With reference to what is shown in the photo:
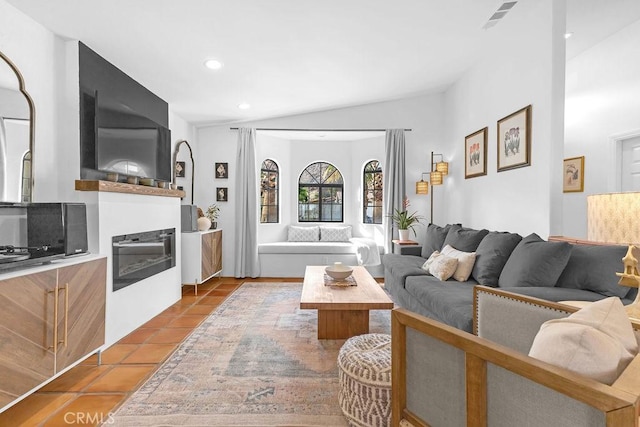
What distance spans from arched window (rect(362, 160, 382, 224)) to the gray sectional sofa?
2.88 m

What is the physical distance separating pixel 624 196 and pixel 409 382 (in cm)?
126

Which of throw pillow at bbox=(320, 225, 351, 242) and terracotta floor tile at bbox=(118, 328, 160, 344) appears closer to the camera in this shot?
terracotta floor tile at bbox=(118, 328, 160, 344)

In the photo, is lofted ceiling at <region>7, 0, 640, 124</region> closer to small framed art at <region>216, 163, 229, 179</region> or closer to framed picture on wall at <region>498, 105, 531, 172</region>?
framed picture on wall at <region>498, 105, 531, 172</region>

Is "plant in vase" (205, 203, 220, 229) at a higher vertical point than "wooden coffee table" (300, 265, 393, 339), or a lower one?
higher

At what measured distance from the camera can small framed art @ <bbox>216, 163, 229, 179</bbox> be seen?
17.9 ft

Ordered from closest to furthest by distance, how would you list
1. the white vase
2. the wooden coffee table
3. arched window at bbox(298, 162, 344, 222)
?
the wooden coffee table, the white vase, arched window at bbox(298, 162, 344, 222)

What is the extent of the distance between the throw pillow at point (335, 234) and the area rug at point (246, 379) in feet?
8.83

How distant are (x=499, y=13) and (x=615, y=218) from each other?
2.25 meters

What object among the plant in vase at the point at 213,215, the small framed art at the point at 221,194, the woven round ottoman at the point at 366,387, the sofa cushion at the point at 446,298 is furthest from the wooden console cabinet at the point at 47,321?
the small framed art at the point at 221,194

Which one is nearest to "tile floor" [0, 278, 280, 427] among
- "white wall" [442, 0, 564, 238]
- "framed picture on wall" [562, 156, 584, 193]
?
"white wall" [442, 0, 564, 238]

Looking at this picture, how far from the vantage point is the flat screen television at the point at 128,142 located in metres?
2.89

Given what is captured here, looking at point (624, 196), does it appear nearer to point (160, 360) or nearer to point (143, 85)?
point (160, 360)

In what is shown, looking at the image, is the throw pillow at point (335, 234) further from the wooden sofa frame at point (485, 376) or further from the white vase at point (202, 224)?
the wooden sofa frame at point (485, 376)

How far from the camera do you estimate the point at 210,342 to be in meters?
2.80
